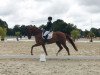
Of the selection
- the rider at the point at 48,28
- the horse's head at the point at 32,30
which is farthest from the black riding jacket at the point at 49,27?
the horse's head at the point at 32,30

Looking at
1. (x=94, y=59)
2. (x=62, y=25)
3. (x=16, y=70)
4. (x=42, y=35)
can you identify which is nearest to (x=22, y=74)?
Answer: (x=16, y=70)

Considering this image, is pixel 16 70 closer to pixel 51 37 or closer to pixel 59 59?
pixel 59 59

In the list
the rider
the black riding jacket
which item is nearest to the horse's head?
the rider

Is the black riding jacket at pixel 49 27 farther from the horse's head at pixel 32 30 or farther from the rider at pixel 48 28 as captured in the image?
the horse's head at pixel 32 30

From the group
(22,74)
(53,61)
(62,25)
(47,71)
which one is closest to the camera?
(22,74)

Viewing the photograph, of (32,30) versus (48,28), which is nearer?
(48,28)

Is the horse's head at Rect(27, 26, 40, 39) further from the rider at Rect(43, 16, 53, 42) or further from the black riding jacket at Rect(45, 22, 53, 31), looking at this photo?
the black riding jacket at Rect(45, 22, 53, 31)

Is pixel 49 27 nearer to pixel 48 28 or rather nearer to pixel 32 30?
pixel 48 28

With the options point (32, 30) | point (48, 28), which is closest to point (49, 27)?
point (48, 28)

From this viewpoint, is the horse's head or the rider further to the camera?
the horse's head

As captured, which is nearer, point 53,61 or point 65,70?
point 65,70

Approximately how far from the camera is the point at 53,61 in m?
22.1

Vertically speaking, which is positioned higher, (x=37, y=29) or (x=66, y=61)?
(x=37, y=29)

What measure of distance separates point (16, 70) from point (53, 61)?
5082 mm
